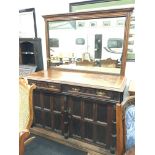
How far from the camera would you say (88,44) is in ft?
8.62

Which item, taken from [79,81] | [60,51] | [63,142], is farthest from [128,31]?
[63,142]

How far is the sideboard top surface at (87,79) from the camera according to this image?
2.08 metres

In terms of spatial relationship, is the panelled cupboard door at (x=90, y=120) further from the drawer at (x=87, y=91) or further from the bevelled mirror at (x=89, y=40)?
the bevelled mirror at (x=89, y=40)

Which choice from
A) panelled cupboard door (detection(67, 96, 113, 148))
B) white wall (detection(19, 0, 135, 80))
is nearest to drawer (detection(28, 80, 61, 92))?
panelled cupboard door (detection(67, 96, 113, 148))

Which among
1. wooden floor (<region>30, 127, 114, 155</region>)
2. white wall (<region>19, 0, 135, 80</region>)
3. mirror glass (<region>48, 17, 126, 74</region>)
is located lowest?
wooden floor (<region>30, 127, 114, 155</region>)

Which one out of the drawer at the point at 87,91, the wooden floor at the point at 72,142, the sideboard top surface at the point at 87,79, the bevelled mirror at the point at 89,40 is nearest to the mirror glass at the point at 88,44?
the bevelled mirror at the point at 89,40

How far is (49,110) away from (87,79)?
2.39 feet

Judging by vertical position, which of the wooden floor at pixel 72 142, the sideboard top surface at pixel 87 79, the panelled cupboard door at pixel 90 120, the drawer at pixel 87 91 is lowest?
the wooden floor at pixel 72 142

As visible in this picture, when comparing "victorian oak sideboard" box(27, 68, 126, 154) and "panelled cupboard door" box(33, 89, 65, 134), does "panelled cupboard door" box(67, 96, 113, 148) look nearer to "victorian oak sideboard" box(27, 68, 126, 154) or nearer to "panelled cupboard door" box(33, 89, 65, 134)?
"victorian oak sideboard" box(27, 68, 126, 154)

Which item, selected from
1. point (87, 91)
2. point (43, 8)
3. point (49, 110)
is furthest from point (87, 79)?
point (43, 8)

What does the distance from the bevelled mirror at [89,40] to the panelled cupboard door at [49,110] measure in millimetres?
573

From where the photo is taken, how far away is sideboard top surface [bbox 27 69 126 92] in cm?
208

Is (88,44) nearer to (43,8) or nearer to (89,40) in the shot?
(89,40)

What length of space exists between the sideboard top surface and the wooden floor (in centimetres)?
81
